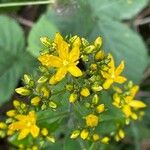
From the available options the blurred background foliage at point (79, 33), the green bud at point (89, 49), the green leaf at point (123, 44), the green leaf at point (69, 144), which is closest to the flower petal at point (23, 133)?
the green leaf at point (69, 144)

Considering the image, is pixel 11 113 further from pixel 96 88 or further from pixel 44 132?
pixel 96 88

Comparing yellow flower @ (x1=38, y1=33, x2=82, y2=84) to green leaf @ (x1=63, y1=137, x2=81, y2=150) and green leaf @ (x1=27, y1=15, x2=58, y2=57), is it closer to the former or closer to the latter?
green leaf @ (x1=63, y1=137, x2=81, y2=150)

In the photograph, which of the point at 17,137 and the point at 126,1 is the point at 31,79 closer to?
the point at 17,137

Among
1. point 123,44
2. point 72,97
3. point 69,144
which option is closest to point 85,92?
point 72,97

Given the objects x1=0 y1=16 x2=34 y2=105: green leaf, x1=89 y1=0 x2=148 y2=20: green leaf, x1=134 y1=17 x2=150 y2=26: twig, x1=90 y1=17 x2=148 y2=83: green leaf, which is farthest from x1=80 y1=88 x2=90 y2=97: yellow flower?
x1=134 y1=17 x2=150 y2=26: twig

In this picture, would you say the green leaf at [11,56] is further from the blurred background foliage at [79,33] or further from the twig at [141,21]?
the twig at [141,21]

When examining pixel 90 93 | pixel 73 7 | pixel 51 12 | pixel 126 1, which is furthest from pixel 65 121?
pixel 126 1
